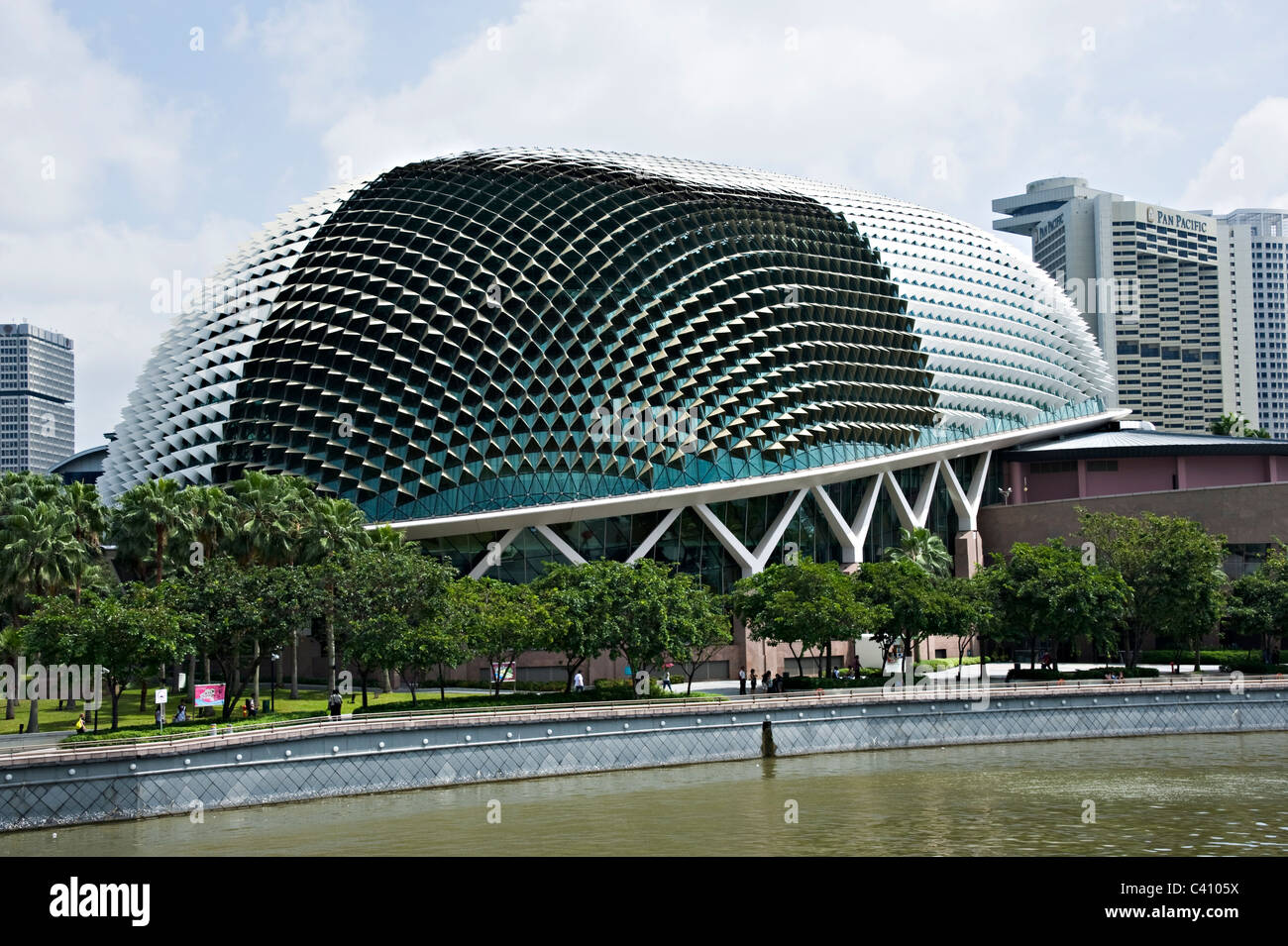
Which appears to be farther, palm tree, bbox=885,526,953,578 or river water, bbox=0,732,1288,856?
palm tree, bbox=885,526,953,578

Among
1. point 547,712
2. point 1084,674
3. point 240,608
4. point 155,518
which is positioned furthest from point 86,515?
point 1084,674

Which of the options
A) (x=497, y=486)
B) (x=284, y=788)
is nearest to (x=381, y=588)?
(x=284, y=788)

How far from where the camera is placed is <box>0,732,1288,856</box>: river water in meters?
30.9

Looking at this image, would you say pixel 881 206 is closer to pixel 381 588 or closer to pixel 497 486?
pixel 497 486

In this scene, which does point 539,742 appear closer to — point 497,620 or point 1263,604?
point 497,620

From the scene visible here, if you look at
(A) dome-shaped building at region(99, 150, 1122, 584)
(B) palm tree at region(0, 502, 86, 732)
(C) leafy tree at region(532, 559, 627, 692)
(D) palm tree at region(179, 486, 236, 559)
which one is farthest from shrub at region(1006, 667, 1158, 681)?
(B) palm tree at region(0, 502, 86, 732)

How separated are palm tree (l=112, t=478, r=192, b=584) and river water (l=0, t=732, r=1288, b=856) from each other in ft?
87.8

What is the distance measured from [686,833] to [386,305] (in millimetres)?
51405

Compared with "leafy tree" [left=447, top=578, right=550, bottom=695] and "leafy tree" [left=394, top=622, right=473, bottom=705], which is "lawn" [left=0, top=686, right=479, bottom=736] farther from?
"leafy tree" [left=447, top=578, right=550, bottom=695]

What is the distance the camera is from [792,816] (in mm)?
34688

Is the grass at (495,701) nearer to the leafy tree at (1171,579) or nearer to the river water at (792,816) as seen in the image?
the river water at (792,816)

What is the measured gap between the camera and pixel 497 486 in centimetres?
7131
